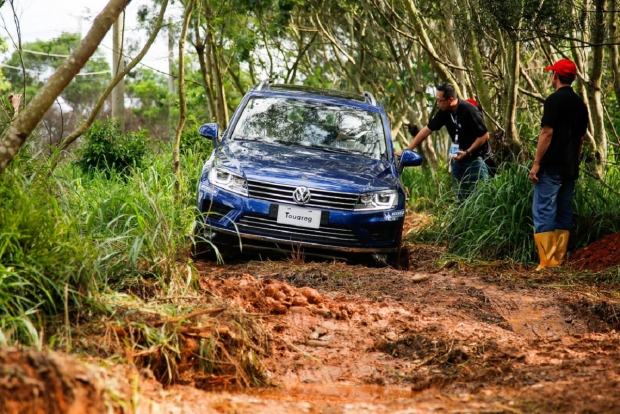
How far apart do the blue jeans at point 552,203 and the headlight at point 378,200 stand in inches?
59.6

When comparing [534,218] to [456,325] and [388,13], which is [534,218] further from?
[388,13]

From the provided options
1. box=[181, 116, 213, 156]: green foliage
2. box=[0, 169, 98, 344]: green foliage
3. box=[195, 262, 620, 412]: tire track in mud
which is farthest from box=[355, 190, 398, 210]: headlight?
box=[181, 116, 213, 156]: green foliage

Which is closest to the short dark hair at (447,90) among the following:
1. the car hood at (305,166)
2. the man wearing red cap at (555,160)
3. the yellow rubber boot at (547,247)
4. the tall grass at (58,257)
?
the man wearing red cap at (555,160)

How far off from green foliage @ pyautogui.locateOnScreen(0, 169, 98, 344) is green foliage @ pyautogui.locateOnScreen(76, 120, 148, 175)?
7.37 metres

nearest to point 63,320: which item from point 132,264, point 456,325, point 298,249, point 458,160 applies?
point 132,264

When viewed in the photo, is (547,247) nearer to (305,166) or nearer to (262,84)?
(305,166)

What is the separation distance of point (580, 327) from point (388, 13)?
1145cm

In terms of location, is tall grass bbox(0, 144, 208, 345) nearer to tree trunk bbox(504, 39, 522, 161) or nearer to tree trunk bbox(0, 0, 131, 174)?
tree trunk bbox(0, 0, 131, 174)

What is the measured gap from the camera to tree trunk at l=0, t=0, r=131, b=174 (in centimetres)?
471

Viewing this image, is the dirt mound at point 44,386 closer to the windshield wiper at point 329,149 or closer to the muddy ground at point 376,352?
the muddy ground at point 376,352

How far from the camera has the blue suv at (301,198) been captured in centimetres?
795

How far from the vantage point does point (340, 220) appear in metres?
7.97

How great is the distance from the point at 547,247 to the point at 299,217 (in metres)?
2.55

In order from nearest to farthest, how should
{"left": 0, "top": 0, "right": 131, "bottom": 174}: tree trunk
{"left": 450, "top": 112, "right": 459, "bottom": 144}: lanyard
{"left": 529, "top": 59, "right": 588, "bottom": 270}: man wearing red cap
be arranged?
{"left": 0, "top": 0, "right": 131, "bottom": 174}: tree trunk → {"left": 529, "top": 59, "right": 588, "bottom": 270}: man wearing red cap → {"left": 450, "top": 112, "right": 459, "bottom": 144}: lanyard
